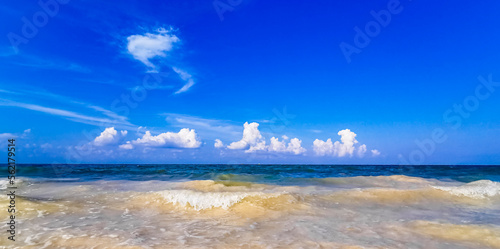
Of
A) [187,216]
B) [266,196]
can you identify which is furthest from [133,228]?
[266,196]

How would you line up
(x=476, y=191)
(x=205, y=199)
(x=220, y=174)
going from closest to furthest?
(x=205, y=199) < (x=476, y=191) < (x=220, y=174)

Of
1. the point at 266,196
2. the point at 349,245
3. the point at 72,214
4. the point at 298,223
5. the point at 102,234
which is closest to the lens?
the point at 349,245

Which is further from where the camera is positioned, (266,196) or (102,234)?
(266,196)

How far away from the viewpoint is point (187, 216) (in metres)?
6.89

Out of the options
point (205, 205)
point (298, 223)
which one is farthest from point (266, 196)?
point (298, 223)

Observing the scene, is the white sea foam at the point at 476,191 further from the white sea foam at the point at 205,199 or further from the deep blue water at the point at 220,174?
the deep blue water at the point at 220,174

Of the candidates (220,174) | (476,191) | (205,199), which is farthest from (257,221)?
(220,174)

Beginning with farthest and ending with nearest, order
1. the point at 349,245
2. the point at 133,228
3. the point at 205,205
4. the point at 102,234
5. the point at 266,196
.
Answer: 1. the point at 266,196
2. the point at 205,205
3. the point at 133,228
4. the point at 102,234
5. the point at 349,245

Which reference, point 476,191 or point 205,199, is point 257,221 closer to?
point 205,199

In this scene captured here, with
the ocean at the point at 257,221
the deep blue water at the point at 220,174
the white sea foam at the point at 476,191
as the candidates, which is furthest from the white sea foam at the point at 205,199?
the deep blue water at the point at 220,174

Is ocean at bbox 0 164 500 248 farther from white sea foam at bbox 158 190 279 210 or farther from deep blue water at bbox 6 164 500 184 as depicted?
deep blue water at bbox 6 164 500 184

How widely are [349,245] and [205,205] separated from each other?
14.5 ft

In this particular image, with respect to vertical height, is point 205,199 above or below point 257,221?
above

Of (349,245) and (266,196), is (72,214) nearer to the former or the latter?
(266,196)
